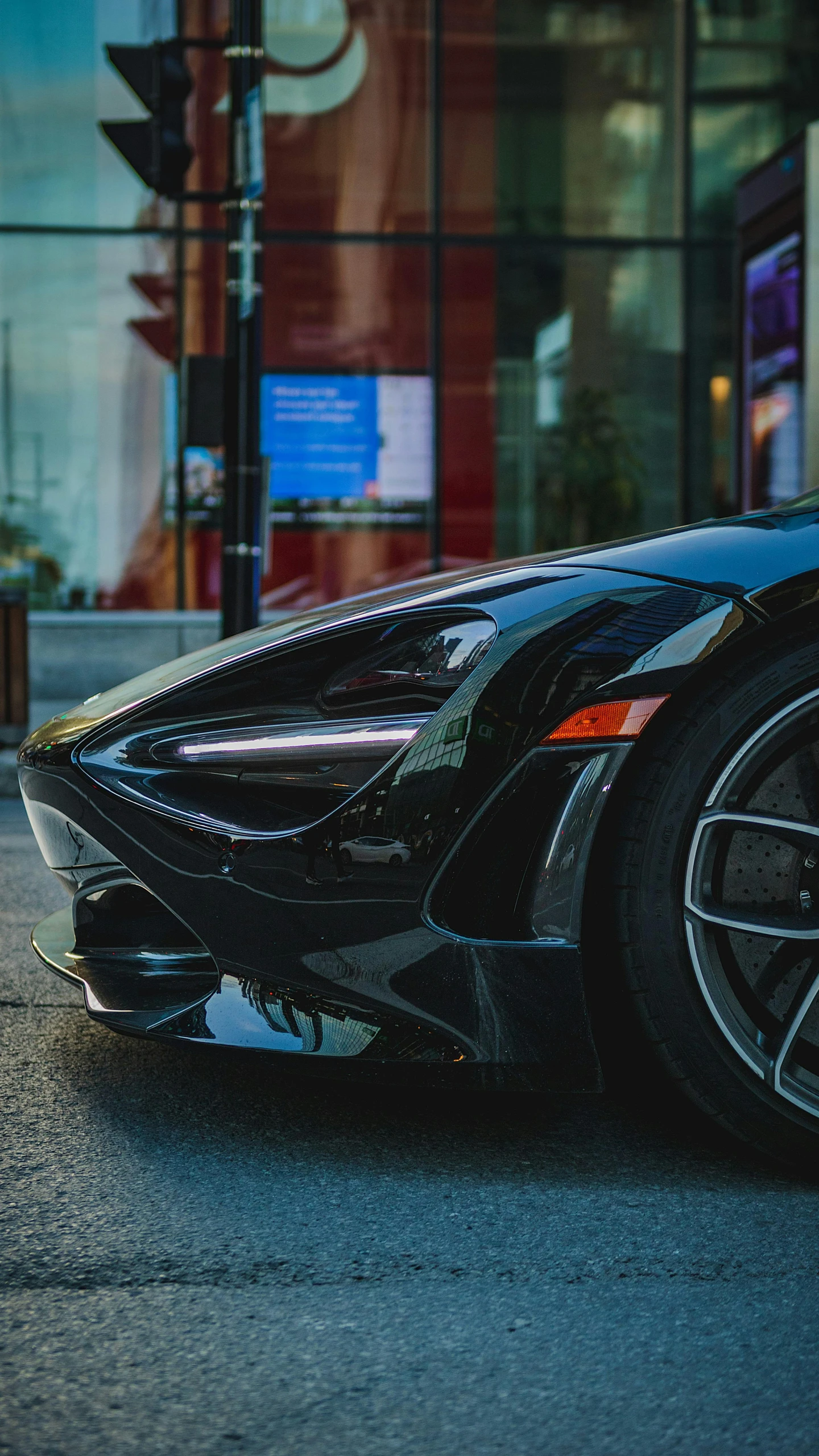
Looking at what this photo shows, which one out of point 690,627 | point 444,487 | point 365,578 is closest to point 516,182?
point 444,487

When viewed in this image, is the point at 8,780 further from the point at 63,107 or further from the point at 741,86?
the point at 741,86

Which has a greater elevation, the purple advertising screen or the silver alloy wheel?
the purple advertising screen

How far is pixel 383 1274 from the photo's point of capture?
1943 millimetres

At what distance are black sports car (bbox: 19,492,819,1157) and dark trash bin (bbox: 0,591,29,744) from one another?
5973 millimetres

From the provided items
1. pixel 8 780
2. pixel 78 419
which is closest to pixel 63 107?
pixel 78 419

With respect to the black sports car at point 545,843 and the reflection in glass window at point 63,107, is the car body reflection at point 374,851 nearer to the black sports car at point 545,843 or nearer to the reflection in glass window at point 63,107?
the black sports car at point 545,843

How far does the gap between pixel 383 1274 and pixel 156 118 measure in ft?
20.7

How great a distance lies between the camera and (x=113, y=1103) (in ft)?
8.46

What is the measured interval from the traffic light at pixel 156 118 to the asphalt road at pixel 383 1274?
17.8 ft

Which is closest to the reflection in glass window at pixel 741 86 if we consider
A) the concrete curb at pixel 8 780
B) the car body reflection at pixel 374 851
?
the concrete curb at pixel 8 780

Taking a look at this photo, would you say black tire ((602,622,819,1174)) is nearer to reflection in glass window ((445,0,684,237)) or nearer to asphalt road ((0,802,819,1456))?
asphalt road ((0,802,819,1456))

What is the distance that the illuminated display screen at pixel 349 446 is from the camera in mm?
12430

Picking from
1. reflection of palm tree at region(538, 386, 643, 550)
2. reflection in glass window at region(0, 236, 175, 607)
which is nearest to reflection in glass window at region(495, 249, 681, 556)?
reflection of palm tree at region(538, 386, 643, 550)

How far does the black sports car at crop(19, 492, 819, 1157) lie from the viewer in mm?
2184
